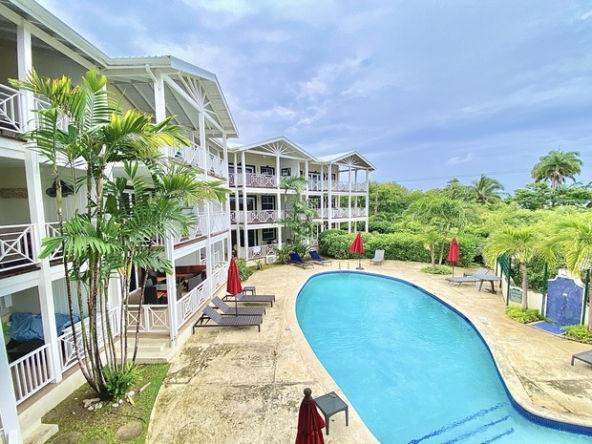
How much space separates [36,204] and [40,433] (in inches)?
156

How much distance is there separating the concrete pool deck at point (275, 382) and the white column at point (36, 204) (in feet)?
7.58

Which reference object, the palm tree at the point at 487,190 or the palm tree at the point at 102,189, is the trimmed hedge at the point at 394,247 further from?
the palm tree at the point at 487,190

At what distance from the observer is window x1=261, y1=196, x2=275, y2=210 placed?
2194 centimetres

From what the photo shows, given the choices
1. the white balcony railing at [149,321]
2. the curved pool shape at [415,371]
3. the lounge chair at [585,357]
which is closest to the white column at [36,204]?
the white balcony railing at [149,321]

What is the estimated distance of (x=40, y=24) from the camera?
5180 millimetres

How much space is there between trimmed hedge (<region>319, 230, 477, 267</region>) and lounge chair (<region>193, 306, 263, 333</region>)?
1236 cm

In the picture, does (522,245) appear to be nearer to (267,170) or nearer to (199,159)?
(199,159)

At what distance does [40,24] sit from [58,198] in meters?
3.56

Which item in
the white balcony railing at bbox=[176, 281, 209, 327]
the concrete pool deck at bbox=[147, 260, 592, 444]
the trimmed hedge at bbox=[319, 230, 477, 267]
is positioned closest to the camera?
the concrete pool deck at bbox=[147, 260, 592, 444]

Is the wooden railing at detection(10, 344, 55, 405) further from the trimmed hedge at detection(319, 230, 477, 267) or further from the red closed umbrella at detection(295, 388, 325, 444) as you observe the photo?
the trimmed hedge at detection(319, 230, 477, 267)

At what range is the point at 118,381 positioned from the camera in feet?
17.7

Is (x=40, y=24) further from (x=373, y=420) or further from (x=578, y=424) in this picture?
(x=578, y=424)

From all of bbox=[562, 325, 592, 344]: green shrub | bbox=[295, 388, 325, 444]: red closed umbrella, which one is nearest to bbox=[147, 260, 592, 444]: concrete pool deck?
bbox=[562, 325, 592, 344]: green shrub

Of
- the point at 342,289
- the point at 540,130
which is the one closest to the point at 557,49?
the point at 342,289
